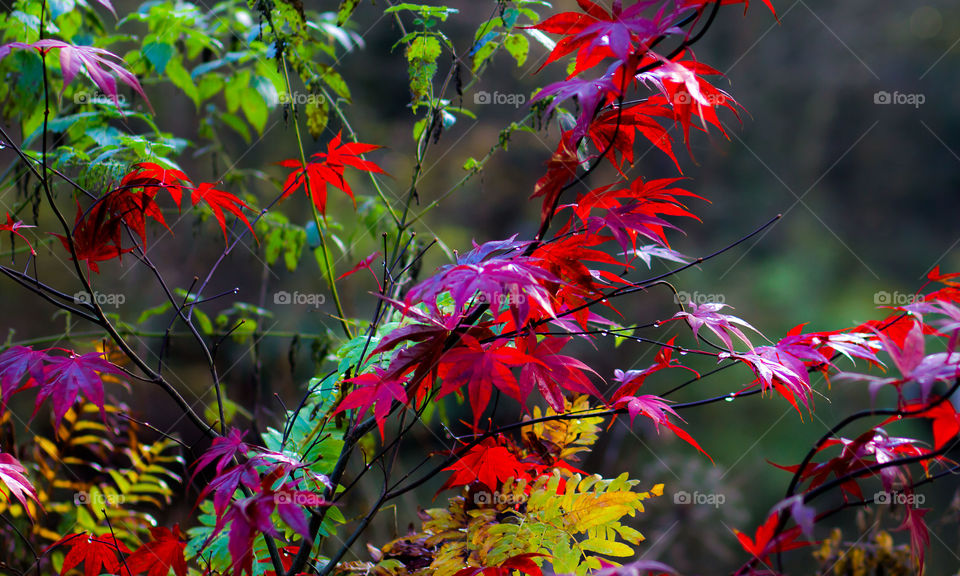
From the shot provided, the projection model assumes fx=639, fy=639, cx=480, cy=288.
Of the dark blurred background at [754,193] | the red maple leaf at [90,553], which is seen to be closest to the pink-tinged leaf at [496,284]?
the red maple leaf at [90,553]

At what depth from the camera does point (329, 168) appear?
80 cm

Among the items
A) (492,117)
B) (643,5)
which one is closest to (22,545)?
(643,5)

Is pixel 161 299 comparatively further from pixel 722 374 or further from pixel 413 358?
pixel 413 358

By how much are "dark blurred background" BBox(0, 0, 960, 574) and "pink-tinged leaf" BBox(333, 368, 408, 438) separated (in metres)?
2.41

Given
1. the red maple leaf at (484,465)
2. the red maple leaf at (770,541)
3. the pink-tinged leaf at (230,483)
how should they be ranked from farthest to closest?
1. the red maple leaf at (484,465)
2. the pink-tinged leaf at (230,483)
3. the red maple leaf at (770,541)

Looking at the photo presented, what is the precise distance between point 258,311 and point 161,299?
8.82 feet
